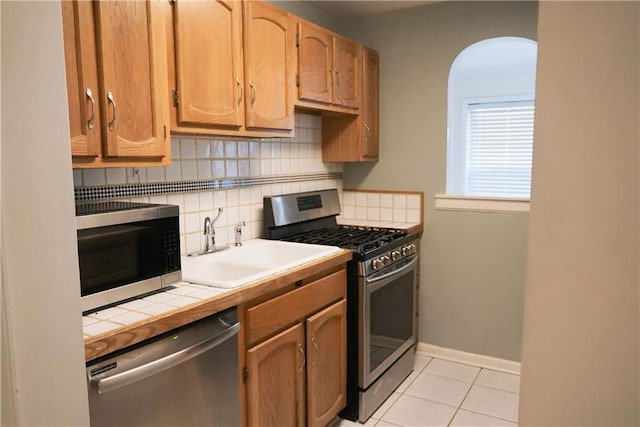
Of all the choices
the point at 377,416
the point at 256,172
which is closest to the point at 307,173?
the point at 256,172

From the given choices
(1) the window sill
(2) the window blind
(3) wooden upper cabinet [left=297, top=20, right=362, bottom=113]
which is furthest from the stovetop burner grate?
(2) the window blind

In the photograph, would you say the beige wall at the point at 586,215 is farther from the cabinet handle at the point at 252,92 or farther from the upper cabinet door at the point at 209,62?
the cabinet handle at the point at 252,92

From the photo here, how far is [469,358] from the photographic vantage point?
3.19 metres

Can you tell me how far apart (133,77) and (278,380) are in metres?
1.30

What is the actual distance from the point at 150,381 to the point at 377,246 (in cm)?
148

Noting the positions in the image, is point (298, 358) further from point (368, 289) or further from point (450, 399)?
point (450, 399)

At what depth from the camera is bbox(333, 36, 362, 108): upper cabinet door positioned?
9.21 feet

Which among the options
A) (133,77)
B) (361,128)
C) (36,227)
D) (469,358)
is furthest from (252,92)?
(469,358)

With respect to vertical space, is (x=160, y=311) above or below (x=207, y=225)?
below

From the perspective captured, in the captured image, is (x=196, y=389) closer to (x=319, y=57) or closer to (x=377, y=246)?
(x=377, y=246)

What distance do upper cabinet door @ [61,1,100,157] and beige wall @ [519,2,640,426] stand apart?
1343 mm

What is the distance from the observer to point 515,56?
15.1 feet

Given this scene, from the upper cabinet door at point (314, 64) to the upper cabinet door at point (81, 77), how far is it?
124 cm

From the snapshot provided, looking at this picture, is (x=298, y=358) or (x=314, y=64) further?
(x=314, y=64)
